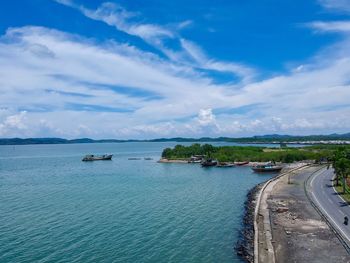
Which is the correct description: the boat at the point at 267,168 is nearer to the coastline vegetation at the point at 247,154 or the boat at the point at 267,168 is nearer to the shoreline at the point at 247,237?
the coastline vegetation at the point at 247,154

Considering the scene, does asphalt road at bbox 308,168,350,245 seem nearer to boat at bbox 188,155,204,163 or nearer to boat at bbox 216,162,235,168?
boat at bbox 216,162,235,168

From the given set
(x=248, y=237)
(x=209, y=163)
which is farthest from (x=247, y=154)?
(x=248, y=237)

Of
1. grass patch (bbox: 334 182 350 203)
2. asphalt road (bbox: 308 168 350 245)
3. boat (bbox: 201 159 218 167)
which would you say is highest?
boat (bbox: 201 159 218 167)

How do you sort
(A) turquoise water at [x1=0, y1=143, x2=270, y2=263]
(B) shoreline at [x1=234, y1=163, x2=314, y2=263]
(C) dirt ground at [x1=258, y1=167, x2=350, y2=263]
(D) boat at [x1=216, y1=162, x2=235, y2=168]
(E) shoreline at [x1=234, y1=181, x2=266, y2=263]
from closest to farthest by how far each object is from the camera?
(C) dirt ground at [x1=258, y1=167, x2=350, y2=263]
(B) shoreline at [x1=234, y1=163, x2=314, y2=263]
(E) shoreline at [x1=234, y1=181, x2=266, y2=263]
(A) turquoise water at [x1=0, y1=143, x2=270, y2=263]
(D) boat at [x1=216, y1=162, x2=235, y2=168]

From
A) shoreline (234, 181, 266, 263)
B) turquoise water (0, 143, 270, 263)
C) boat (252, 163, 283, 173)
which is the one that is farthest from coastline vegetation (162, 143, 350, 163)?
shoreline (234, 181, 266, 263)

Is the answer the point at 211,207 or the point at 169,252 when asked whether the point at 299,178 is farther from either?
the point at 169,252

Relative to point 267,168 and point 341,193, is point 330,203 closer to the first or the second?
→ point 341,193

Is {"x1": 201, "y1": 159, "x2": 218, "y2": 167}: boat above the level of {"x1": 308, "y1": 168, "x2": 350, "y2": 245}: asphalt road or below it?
above

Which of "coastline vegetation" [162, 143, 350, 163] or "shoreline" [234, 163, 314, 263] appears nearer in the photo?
"shoreline" [234, 163, 314, 263]
